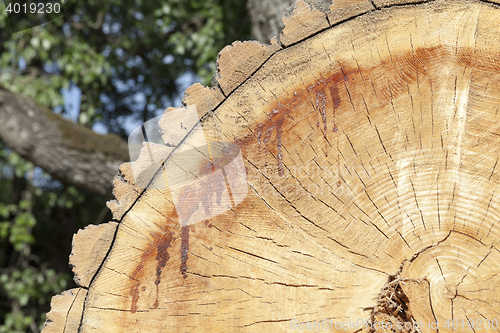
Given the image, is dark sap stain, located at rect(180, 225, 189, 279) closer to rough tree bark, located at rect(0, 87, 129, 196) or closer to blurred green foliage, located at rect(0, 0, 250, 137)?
rough tree bark, located at rect(0, 87, 129, 196)

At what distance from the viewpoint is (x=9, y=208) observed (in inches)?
142

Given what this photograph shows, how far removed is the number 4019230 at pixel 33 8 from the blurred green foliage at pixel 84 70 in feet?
0.26

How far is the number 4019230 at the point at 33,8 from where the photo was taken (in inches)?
138

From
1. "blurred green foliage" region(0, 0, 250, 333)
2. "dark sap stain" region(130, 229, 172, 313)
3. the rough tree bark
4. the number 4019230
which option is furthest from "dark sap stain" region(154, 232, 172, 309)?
the number 4019230

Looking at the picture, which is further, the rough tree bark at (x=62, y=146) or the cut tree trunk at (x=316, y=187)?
the rough tree bark at (x=62, y=146)

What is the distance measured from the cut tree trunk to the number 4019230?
10.3ft

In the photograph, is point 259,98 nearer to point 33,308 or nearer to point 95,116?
point 95,116

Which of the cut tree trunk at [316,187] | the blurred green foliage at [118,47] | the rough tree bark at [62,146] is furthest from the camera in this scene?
the blurred green foliage at [118,47]

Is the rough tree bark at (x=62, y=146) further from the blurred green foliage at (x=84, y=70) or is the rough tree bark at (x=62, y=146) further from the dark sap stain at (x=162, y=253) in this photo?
the dark sap stain at (x=162, y=253)

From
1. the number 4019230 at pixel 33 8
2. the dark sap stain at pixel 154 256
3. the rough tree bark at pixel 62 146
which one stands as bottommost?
the dark sap stain at pixel 154 256

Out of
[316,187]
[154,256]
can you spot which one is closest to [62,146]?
[154,256]

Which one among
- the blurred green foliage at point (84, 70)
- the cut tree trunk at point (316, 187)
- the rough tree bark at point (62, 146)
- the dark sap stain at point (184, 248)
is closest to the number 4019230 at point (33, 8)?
the blurred green foliage at point (84, 70)

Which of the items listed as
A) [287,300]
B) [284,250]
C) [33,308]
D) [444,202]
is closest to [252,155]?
[284,250]

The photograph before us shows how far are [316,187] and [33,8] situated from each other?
3451mm
